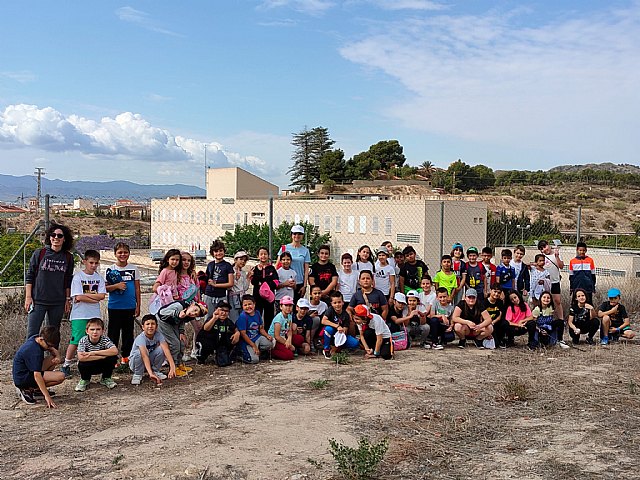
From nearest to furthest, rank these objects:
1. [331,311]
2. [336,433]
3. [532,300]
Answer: [336,433] → [331,311] → [532,300]

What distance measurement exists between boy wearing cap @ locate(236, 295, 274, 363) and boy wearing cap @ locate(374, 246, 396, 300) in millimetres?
1926

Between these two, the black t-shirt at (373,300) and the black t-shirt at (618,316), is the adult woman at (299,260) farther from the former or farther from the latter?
the black t-shirt at (618,316)

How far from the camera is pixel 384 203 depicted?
32.8 m

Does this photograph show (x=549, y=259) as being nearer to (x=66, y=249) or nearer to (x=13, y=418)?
(x=66, y=249)

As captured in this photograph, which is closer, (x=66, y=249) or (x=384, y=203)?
(x=66, y=249)

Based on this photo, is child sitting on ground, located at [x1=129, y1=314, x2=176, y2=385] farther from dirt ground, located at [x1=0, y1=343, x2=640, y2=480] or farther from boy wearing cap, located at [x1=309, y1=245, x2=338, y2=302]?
boy wearing cap, located at [x1=309, y1=245, x2=338, y2=302]

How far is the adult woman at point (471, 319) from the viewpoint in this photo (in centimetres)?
905

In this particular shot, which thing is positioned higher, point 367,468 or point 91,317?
point 91,317

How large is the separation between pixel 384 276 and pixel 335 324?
1.29 metres

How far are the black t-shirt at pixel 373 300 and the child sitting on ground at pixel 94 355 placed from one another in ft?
10.6

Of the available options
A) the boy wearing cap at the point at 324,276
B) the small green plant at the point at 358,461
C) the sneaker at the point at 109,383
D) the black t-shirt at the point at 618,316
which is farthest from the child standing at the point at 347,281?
the small green plant at the point at 358,461

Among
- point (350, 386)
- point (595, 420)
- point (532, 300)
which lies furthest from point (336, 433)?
point (532, 300)

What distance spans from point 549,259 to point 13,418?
8074mm

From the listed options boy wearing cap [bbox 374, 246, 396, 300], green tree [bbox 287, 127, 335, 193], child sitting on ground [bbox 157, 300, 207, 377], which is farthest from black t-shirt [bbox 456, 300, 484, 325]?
green tree [bbox 287, 127, 335, 193]
